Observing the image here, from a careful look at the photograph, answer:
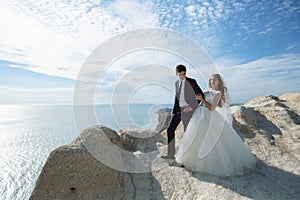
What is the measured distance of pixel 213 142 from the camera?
555cm

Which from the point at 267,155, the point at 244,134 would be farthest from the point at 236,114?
the point at 267,155

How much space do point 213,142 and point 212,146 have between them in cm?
12

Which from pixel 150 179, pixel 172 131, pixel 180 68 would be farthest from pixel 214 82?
pixel 150 179

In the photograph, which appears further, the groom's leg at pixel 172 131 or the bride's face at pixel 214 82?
the groom's leg at pixel 172 131

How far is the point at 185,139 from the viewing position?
19.1ft

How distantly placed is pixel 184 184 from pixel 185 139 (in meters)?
1.29

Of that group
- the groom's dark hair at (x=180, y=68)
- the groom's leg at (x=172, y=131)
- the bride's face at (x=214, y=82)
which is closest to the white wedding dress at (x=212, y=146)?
the bride's face at (x=214, y=82)

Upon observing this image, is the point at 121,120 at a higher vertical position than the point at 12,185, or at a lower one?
Answer: higher

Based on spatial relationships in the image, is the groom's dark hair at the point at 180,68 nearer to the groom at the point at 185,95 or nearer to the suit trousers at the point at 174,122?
the groom at the point at 185,95

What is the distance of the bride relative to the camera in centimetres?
547

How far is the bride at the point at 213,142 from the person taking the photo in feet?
17.9

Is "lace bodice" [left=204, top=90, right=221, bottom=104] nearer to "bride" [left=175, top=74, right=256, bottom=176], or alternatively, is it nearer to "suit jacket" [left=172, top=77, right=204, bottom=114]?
"bride" [left=175, top=74, right=256, bottom=176]

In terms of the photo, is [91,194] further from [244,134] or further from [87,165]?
[244,134]

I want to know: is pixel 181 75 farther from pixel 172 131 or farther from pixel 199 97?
pixel 172 131
